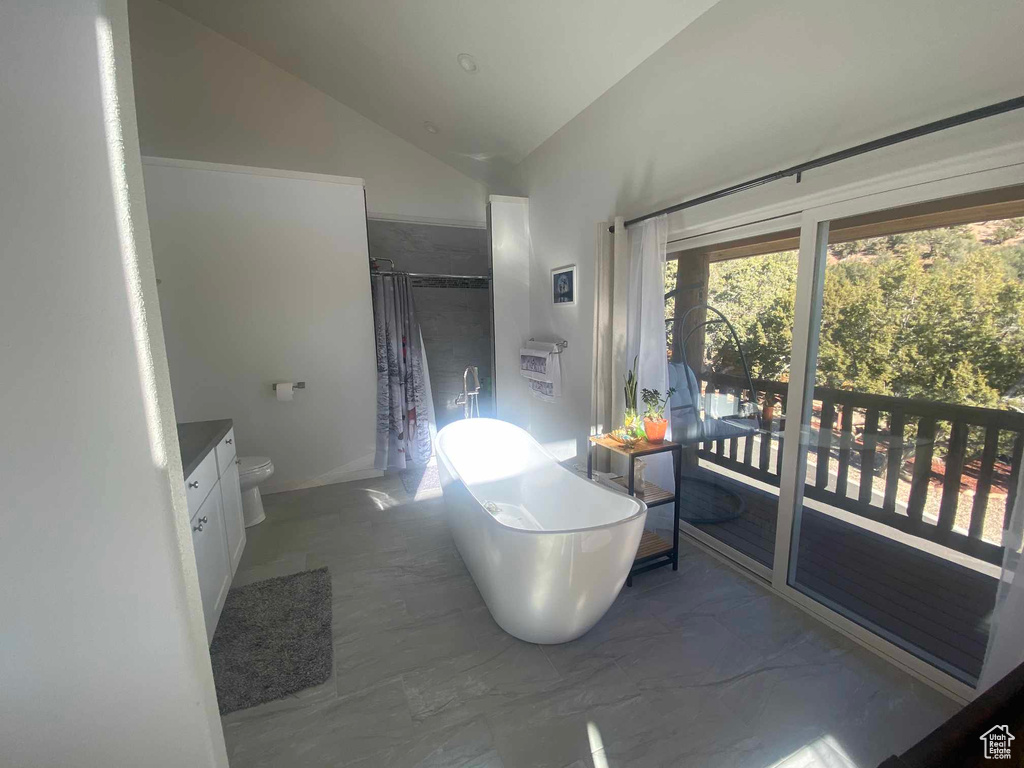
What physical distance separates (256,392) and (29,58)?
307 centimetres

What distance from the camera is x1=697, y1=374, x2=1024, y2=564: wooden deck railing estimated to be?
1.48 m

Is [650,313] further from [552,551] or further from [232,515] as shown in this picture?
[232,515]

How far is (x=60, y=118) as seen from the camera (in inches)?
26.9

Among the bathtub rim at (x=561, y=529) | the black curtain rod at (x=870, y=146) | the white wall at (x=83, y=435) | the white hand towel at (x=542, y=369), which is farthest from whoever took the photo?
the white hand towel at (x=542, y=369)

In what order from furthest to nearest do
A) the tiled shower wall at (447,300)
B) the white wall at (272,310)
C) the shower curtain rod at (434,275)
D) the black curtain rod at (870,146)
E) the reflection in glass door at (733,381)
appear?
1. the tiled shower wall at (447,300)
2. the shower curtain rod at (434,275)
3. the white wall at (272,310)
4. the reflection in glass door at (733,381)
5. the black curtain rod at (870,146)

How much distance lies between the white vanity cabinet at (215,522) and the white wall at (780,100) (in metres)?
2.30

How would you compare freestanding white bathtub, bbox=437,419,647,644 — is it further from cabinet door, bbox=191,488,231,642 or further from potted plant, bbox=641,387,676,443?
cabinet door, bbox=191,488,231,642

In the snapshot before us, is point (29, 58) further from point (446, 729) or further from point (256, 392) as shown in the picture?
point (256, 392)

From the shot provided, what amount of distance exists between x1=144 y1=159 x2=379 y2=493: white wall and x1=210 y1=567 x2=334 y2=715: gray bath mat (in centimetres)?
146

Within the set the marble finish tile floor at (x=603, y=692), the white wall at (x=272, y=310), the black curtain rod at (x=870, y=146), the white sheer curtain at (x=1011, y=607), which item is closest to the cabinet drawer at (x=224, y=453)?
the marble finish tile floor at (x=603, y=692)

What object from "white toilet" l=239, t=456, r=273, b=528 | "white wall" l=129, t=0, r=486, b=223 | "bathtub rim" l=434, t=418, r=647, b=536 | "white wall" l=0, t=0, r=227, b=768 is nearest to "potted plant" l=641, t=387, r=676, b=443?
"bathtub rim" l=434, t=418, r=647, b=536

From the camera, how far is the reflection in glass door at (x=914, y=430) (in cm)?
142

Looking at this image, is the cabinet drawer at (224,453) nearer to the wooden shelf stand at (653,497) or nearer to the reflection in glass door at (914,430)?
the wooden shelf stand at (653,497)

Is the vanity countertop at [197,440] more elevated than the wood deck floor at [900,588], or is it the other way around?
the vanity countertop at [197,440]
